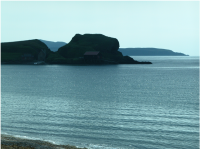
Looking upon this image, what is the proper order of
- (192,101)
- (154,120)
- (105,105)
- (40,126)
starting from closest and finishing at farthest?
(40,126), (154,120), (105,105), (192,101)

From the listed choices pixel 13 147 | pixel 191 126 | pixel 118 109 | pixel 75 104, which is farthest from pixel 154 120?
pixel 13 147

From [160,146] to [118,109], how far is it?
1774cm

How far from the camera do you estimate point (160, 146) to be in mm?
25531

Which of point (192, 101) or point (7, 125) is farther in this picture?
point (192, 101)

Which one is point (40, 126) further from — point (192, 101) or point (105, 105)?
point (192, 101)

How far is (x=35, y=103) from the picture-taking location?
48281 mm

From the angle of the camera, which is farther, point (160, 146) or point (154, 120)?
point (154, 120)

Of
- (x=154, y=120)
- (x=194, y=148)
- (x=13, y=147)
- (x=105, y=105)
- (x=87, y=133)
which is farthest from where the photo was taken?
(x=105, y=105)

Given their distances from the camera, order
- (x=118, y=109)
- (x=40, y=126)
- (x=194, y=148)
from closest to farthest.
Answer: (x=194, y=148) → (x=40, y=126) → (x=118, y=109)

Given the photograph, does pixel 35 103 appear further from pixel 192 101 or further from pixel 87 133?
pixel 192 101

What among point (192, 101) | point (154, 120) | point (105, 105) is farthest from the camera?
point (192, 101)

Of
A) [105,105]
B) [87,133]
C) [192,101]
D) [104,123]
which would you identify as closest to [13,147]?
[87,133]

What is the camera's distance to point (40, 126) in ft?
108

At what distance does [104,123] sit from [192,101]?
77.1ft
